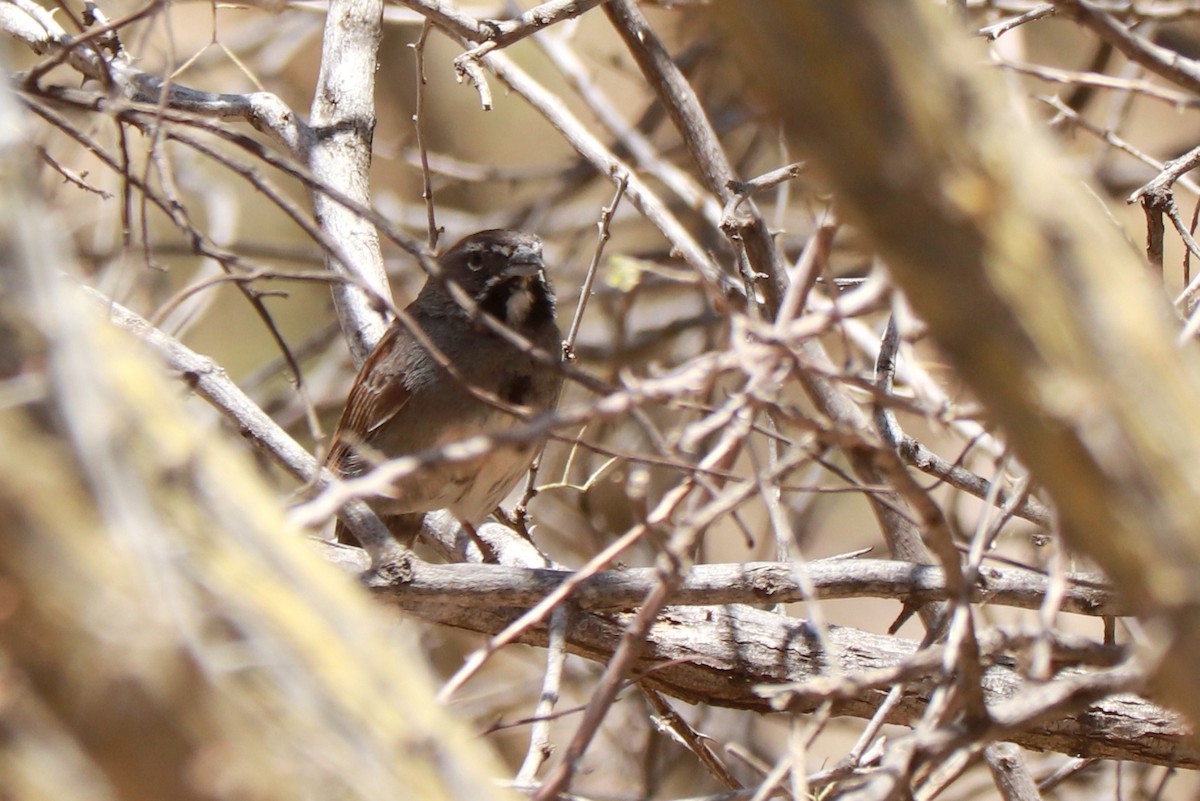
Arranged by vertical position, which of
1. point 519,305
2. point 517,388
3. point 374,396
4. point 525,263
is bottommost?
point 374,396

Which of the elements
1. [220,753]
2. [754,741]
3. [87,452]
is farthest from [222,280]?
[754,741]

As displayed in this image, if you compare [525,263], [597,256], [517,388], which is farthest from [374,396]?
[597,256]

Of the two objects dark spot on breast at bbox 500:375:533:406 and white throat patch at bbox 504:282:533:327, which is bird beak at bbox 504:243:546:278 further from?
dark spot on breast at bbox 500:375:533:406

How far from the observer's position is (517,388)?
4.40 metres

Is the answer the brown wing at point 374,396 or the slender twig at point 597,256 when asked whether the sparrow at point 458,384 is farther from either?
the slender twig at point 597,256

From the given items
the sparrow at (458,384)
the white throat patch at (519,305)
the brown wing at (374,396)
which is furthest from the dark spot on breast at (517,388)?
the brown wing at (374,396)

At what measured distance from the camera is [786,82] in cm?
142

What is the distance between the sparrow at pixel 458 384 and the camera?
433 centimetres

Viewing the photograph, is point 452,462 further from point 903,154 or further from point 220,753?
point 903,154

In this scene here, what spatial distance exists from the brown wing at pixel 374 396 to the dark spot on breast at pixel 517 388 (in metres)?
0.42

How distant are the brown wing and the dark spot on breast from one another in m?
0.42

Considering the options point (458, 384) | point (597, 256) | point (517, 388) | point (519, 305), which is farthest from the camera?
point (519, 305)

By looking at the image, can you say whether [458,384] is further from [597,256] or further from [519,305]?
[597,256]

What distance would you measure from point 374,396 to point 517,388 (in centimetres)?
64
